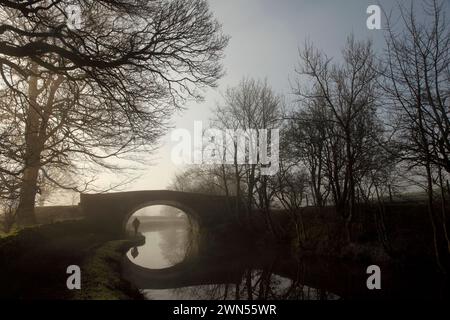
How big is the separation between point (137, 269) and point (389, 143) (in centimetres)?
1327

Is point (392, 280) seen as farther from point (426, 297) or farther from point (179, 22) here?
point (179, 22)

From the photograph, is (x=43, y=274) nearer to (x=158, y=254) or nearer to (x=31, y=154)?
(x=31, y=154)

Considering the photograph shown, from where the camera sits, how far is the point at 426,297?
1029 centimetres

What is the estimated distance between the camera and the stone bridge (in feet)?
101

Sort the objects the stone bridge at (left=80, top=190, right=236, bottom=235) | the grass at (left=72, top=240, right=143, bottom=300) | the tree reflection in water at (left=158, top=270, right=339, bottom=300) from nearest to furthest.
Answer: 1. the grass at (left=72, top=240, right=143, bottom=300)
2. the tree reflection in water at (left=158, top=270, right=339, bottom=300)
3. the stone bridge at (left=80, top=190, right=236, bottom=235)

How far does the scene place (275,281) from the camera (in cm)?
1405

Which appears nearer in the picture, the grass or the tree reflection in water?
the grass

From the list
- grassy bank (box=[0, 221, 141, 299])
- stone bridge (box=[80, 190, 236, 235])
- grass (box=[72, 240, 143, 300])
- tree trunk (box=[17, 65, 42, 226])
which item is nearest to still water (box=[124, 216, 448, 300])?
grass (box=[72, 240, 143, 300])

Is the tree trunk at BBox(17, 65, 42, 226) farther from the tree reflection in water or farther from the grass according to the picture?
the tree reflection in water

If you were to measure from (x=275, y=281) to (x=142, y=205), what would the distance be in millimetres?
21088

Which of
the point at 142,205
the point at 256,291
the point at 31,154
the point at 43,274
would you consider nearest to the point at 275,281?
the point at 256,291

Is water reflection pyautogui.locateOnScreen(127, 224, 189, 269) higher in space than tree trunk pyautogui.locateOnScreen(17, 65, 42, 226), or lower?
lower

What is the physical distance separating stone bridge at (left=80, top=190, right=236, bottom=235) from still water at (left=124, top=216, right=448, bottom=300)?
1150 cm
